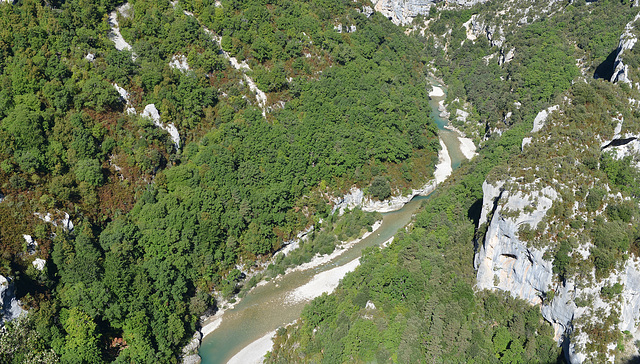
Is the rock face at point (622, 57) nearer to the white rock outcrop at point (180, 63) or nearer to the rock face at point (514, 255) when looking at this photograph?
the rock face at point (514, 255)

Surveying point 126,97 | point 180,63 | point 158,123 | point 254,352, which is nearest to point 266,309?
point 254,352

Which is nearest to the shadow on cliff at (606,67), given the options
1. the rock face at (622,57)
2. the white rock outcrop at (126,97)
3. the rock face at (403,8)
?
the rock face at (622,57)

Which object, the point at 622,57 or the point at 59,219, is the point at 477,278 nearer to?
the point at 622,57

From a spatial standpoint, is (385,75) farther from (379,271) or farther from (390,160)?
(379,271)

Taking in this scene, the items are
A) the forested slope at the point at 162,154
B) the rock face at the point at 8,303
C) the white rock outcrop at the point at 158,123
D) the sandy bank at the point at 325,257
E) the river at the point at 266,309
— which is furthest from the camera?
the white rock outcrop at the point at 158,123

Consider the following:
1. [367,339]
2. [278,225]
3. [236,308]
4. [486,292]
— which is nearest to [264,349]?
[236,308]

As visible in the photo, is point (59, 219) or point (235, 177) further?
point (235, 177)
